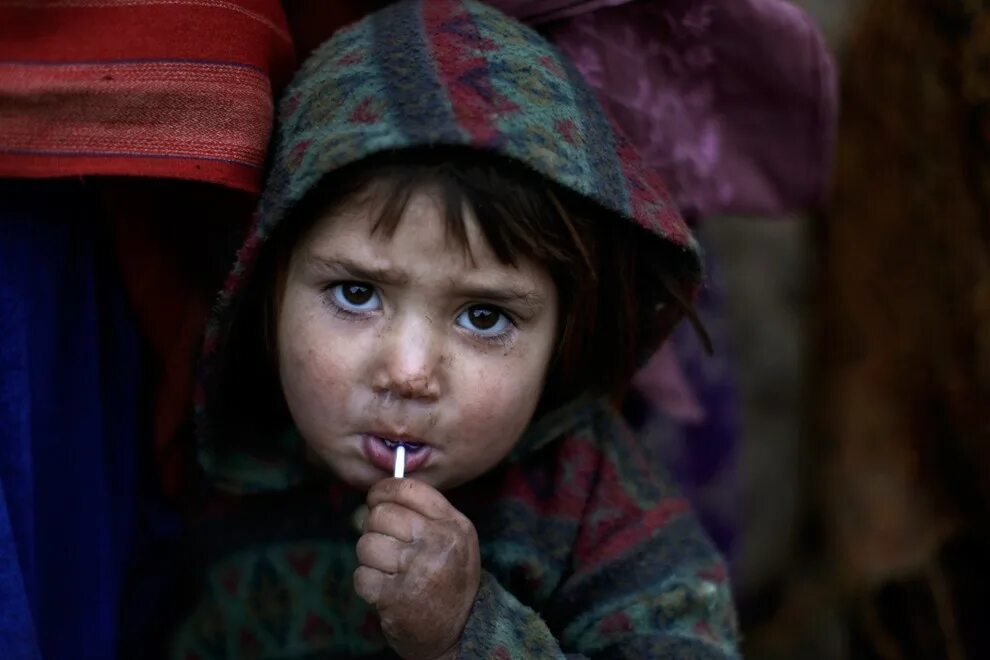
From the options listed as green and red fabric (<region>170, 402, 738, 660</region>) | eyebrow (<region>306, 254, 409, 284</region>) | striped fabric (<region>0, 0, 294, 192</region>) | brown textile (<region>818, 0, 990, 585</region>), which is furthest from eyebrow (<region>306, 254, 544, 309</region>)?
brown textile (<region>818, 0, 990, 585</region>)

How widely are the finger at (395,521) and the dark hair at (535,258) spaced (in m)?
0.21

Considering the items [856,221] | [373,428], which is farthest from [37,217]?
[856,221]

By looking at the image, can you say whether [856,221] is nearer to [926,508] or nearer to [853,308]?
[853,308]

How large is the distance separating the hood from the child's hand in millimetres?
248

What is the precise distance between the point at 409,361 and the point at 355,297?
0.09m

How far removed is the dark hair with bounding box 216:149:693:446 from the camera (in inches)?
38.3

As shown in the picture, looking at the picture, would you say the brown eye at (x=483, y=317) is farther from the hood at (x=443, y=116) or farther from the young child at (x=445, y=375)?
the hood at (x=443, y=116)

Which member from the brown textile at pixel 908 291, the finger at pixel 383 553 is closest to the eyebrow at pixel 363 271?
the finger at pixel 383 553

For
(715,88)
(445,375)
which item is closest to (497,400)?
(445,375)

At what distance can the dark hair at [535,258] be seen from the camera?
972 millimetres

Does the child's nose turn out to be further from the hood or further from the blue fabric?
the blue fabric

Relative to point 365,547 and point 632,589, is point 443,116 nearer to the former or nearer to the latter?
point 365,547

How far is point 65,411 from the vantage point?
109 cm

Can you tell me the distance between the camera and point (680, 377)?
4.97 feet
